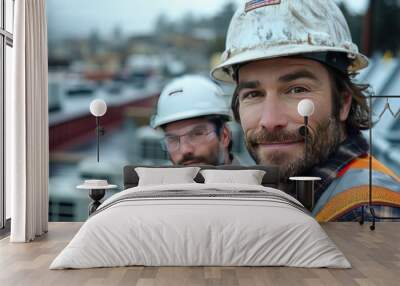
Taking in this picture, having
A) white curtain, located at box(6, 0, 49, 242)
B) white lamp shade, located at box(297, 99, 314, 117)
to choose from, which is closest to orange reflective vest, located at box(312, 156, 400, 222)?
white lamp shade, located at box(297, 99, 314, 117)

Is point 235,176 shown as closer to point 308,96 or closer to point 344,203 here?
point 308,96

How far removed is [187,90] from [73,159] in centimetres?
160

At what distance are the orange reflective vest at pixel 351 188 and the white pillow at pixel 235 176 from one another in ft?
3.31

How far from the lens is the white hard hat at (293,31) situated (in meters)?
6.68

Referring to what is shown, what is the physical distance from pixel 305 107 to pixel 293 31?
90 cm

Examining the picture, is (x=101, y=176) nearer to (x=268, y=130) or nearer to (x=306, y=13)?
(x=268, y=130)

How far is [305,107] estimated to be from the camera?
6.46 metres

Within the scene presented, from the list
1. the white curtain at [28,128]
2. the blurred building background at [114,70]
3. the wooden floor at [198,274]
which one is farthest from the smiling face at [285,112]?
the white curtain at [28,128]

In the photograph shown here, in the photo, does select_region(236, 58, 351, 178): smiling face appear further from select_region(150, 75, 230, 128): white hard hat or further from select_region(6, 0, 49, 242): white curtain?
select_region(6, 0, 49, 242): white curtain

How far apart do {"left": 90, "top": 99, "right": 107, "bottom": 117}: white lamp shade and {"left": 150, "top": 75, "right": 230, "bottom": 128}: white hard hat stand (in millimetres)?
672

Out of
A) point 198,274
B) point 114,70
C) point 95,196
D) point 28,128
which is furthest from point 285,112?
point 198,274

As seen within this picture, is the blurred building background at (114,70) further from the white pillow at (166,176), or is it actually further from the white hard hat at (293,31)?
the white pillow at (166,176)

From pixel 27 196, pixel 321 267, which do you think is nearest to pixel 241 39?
pixel 27 196

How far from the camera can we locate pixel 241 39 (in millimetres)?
6922
